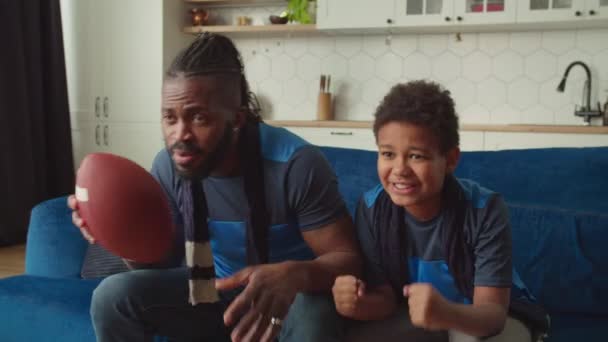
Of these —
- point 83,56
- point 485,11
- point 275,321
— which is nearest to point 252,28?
point 83,56

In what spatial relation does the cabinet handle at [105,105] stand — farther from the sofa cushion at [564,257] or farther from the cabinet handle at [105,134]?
the sofa cushion at [564,257]

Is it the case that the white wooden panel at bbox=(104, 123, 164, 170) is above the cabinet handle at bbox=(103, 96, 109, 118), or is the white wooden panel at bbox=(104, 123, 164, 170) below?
below

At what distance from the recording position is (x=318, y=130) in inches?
145

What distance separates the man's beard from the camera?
1156mm

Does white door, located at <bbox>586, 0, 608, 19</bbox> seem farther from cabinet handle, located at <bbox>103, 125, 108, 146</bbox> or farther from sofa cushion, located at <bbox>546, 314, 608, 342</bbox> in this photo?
cabinet handle, located at <bbox>103, 125, 108, 146</bbox>

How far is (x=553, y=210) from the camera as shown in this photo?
1562 millimetres

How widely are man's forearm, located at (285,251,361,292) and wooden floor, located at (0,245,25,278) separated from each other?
99.0 inches

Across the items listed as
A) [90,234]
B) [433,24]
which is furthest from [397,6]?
[90,234]

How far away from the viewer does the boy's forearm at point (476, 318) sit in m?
1.03

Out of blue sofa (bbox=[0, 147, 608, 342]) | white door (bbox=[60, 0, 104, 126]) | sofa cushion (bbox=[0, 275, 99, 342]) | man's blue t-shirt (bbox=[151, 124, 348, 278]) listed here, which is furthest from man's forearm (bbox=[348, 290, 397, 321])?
white door (bbox=[60, 0, 104, 126])

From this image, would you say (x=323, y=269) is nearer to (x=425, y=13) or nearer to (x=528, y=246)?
(x=528, y=246)

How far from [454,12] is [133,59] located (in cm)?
200

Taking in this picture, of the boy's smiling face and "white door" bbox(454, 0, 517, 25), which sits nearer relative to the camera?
the boy's smiling face

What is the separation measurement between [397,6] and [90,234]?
280 cm
